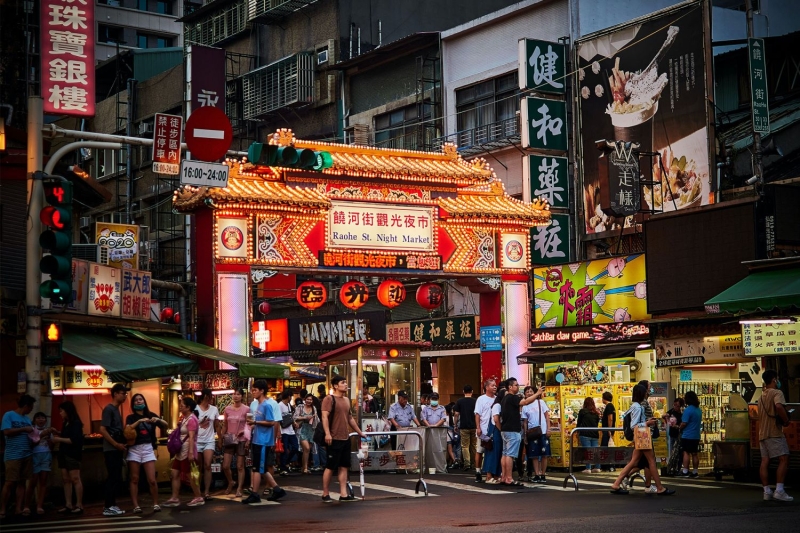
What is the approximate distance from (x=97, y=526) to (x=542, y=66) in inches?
849

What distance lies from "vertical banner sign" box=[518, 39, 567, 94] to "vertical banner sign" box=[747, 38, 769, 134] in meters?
6.68

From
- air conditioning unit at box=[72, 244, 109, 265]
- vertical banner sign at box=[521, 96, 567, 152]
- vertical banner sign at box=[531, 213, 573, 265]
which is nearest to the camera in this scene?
air conditioning unit at box=[72, 244, 109, 265]

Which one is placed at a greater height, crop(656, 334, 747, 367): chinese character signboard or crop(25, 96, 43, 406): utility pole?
crop(25, 96, 43, 406): utility pole

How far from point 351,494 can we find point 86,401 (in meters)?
9.19

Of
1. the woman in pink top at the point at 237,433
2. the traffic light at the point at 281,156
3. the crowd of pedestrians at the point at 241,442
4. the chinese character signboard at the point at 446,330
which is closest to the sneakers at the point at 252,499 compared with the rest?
the crowd of pedestrians at the point at 241,442

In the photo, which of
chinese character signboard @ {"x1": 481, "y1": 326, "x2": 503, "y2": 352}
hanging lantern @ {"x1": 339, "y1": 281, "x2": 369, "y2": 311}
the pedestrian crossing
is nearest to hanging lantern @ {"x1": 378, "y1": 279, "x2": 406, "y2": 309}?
hanging lantern @ {"x1": 339, "y1": 281, "x2": 369, "y2": 311}

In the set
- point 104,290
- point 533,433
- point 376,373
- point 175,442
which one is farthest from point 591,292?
point 175,442

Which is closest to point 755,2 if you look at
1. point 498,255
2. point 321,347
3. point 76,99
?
point 498,255

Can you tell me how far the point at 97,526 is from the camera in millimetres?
15922

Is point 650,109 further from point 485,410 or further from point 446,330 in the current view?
point 485,410

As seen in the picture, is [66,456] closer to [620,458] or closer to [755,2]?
[620,458]

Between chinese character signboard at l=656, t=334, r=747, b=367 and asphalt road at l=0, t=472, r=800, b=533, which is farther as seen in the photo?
chinese character signboard at l=656, t=334, r=747, b=367

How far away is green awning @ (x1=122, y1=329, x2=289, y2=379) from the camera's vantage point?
23.8 meters

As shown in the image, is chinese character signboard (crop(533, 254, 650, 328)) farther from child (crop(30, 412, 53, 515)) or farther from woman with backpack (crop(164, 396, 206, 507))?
child (crop(30, 412, 53, 515))
